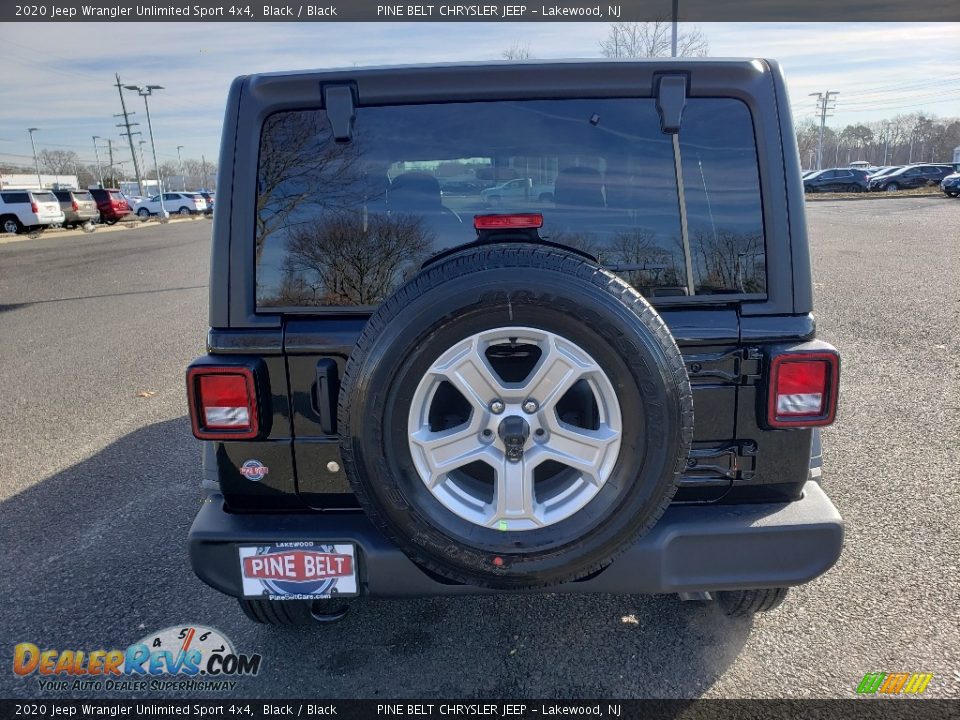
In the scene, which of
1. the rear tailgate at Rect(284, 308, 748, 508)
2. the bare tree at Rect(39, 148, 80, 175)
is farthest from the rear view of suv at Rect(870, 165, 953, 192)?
the bare tree at Rect(39, 148, 80, 175)

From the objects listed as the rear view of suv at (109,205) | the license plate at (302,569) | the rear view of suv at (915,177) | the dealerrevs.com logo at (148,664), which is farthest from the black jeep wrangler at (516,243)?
the rear view of suv at (915,177)

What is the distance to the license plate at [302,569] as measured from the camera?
227 cm

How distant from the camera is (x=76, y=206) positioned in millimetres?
32469

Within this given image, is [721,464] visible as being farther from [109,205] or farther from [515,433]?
[109,205]

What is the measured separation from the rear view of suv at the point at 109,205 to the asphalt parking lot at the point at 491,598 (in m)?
34.8

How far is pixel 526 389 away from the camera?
2.01 meters

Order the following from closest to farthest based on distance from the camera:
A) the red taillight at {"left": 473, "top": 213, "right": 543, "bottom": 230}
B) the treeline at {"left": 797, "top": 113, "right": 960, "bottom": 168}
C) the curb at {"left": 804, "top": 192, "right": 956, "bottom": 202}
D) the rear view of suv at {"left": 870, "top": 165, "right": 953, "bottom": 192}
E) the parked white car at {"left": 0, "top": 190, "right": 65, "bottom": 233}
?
the red taillight at {"left": 473, "top": 213, "right": 543, "bottom": 230}, the parked white car at {"left": 0, "top": 190, "right": 65, "bottom": 233}, the curb at {"left": 804, "top": 192, "right": 956, "bottom": 202}, the rear view of suv at {"left": 870, "top": 165, "right": 953, "bottom": 192}, the treeline at {"left": 797, "top": 113, "right": 960, "bottom": 168}

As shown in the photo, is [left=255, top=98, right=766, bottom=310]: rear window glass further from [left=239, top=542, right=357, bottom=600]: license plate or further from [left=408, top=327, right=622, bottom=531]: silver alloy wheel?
[left=239, top=542, right=357, bottom=600]: license plate

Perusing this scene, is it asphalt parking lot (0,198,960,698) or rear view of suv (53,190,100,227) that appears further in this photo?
rear view of suv (53,190,100,227)

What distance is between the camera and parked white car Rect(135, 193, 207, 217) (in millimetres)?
49844

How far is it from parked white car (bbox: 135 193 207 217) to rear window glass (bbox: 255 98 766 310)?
52554 mm

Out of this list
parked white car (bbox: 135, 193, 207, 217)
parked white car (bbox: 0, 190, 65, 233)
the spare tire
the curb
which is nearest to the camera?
the spare tire

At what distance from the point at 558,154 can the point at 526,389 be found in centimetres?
83

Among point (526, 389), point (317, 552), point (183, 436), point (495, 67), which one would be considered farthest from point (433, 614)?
point (183, 436)
